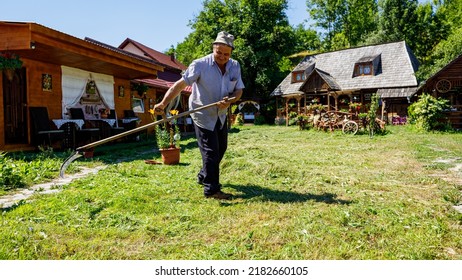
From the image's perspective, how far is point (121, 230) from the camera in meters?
2.97

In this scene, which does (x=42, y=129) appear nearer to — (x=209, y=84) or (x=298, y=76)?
(x=209, y=84)

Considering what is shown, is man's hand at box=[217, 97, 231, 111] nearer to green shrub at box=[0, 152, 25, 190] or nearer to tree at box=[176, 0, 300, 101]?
green shrub at box=[0, 152, 25, 190]

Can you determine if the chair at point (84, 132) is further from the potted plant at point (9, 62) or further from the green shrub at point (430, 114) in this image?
the green shrub at point (430, 114)

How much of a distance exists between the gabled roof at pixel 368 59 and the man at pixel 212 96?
891 inches

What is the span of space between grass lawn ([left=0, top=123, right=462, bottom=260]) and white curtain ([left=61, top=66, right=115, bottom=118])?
20.9ft

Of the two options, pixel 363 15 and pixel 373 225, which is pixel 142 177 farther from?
pixel 363 15

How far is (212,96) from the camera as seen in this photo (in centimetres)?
427

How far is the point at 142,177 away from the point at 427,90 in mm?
19315

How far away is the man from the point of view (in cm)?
408

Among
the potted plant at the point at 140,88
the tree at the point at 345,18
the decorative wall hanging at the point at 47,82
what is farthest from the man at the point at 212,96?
the tree at the point at 345,18

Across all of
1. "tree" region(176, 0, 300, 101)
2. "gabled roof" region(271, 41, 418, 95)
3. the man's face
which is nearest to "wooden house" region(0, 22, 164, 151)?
the man's face

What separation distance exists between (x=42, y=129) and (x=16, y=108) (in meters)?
1.43

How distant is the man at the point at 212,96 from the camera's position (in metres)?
4.08

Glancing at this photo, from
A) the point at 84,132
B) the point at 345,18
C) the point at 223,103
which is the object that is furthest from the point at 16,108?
the point at 345,18
